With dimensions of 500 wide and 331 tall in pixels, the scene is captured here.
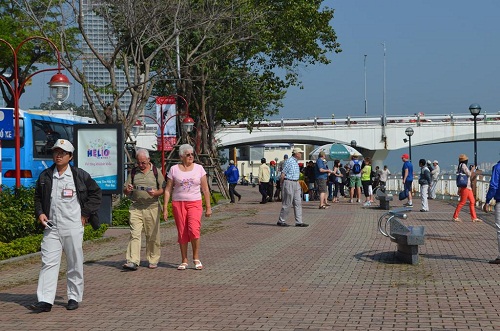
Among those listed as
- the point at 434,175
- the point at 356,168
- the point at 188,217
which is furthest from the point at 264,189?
the point at 188,217

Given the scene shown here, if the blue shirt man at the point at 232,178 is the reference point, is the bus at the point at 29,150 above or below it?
above

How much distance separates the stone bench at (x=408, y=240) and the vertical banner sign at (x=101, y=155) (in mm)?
8156

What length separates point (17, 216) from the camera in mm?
16078

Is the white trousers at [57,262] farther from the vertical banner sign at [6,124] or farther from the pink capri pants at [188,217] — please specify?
the vertical banner sign at [6,124]

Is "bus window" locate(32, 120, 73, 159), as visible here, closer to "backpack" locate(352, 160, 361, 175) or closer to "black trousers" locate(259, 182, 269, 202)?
"black trousers" locate(259, 182, 269, 202)

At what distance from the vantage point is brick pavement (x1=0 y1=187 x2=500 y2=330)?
8.07 m

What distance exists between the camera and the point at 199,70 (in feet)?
121

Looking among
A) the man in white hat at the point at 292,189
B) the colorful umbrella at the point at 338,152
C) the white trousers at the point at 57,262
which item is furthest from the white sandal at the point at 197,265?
the colorful umbrella at the point at 338,152

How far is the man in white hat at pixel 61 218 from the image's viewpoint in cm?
886

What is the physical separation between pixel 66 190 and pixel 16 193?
8668 mm

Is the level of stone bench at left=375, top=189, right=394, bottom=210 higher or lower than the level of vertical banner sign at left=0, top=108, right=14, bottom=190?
lower

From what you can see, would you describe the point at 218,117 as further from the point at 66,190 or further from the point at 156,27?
the point at 66,190

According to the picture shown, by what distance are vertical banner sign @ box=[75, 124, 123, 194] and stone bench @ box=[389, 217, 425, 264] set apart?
8.16 m

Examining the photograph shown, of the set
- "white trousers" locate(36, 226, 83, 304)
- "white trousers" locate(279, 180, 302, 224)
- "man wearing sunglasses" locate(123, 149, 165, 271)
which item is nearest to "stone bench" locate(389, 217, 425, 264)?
"man wearing sunglasses" locate(123, 149, 165, 271)
